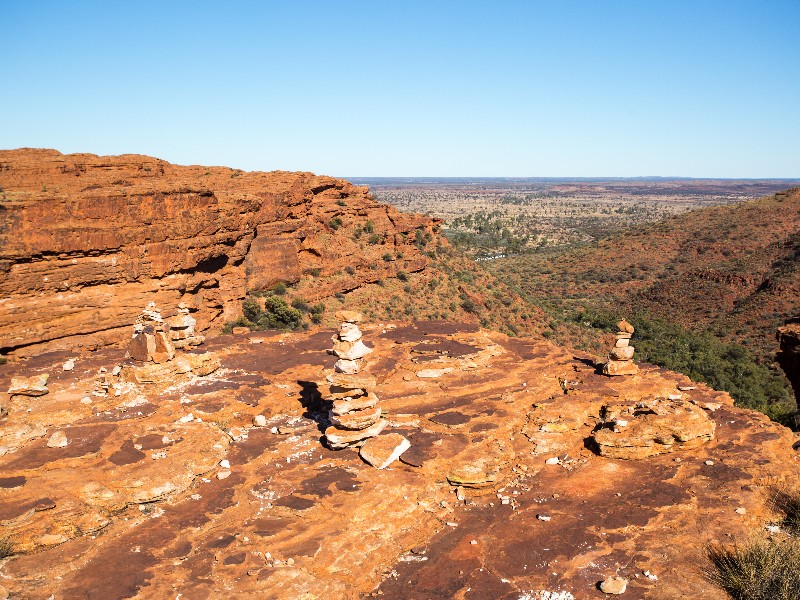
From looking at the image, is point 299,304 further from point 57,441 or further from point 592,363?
point 57,441

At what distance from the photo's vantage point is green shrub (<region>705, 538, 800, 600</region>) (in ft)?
30.0

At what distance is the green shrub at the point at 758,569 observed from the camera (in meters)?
9.14

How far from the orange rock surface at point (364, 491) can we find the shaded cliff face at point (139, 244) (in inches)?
359

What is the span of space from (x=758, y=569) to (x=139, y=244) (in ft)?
98.9

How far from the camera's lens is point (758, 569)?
9719 millimetres

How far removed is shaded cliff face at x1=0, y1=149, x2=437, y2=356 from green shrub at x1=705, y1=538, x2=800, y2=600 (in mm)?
28166

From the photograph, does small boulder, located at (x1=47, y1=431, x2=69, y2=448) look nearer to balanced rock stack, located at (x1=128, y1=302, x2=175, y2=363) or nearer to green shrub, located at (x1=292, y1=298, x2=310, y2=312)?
balanced rock stack, located at (x1=128, y1=302, x2=175, y2=363)

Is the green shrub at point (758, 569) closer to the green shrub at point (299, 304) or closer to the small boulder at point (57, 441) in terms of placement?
the small boulder at point (57, 441)

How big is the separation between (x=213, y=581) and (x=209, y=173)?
39673mm

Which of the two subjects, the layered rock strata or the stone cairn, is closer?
the stone cairn

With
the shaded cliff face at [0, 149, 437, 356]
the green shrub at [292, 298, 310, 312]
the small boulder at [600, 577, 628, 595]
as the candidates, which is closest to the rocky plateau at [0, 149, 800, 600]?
the small boulder at [600, 577, 628, 595]

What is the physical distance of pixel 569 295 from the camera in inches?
2618

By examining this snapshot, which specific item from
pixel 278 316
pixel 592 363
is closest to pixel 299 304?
pixel 278 316

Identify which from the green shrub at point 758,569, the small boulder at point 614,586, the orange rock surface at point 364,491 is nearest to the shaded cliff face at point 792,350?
the orange rock surface at point 364,491
